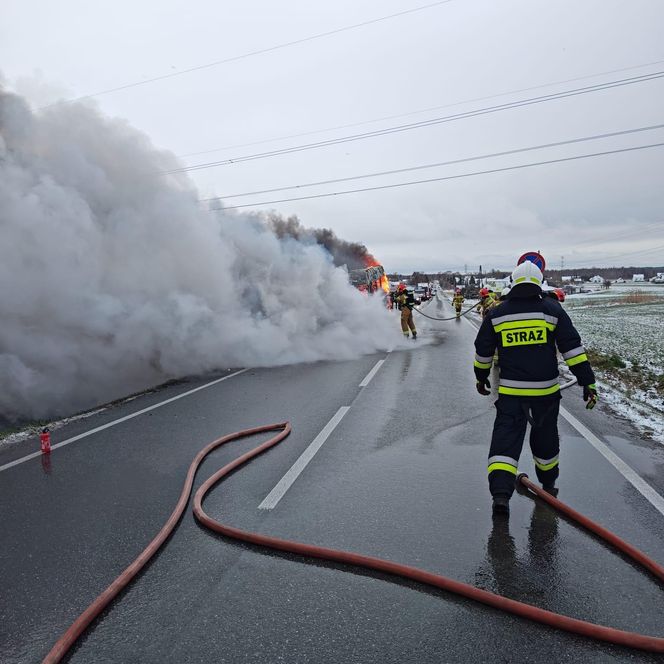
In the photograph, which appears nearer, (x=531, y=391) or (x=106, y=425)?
(x=531, y=391)

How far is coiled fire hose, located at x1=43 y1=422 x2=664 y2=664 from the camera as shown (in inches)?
96.6

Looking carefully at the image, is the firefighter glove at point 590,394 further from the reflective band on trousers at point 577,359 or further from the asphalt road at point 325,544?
the asphalt road at point 325,544

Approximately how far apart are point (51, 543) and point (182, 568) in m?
1.12

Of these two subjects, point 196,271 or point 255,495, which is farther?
point 196,271

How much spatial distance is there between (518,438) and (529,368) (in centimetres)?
57

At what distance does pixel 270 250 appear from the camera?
43.5ft

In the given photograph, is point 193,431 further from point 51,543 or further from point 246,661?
point 246,661

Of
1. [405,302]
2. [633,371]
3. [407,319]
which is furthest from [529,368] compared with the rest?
[407,319]

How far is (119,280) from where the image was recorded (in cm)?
1027

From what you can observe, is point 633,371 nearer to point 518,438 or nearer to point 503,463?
point 518,438

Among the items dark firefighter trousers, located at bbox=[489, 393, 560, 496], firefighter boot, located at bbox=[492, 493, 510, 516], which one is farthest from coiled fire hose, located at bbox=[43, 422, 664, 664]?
firefighter boot, located at bbox=[492, 493, 510, 516]

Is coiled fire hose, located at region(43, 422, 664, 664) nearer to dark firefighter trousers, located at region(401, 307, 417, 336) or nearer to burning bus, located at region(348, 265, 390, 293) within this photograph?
dark firefighter trousers, located at region(401, 307, 417, 336)

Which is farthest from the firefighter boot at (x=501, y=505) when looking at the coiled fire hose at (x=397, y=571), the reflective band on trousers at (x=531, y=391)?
the reflective band on trousers at (x=531, y=391)

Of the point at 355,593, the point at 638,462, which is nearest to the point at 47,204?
the point at 355,593
